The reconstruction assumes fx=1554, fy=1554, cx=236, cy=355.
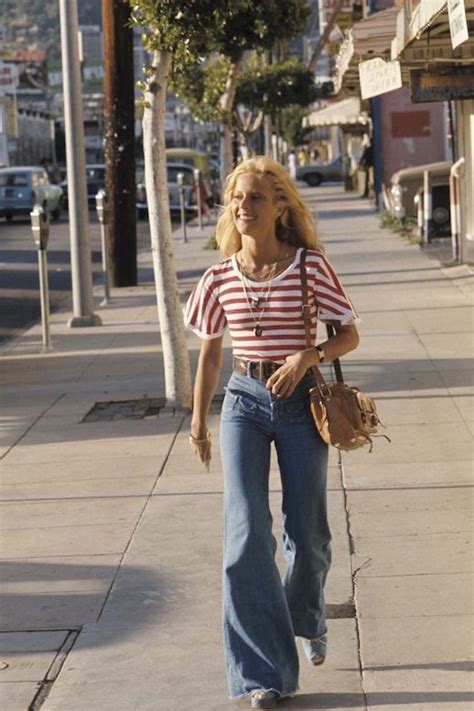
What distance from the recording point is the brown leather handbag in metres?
5.32

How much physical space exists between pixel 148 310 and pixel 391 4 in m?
19.6

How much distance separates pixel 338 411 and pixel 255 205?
30.8 inches

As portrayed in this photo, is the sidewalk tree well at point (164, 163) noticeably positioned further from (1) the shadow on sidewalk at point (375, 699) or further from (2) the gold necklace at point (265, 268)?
(1) the shadow on sidewalk at point (375, 699)

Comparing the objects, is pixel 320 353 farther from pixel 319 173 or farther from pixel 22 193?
pixel 319 173

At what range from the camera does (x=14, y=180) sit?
43.8 m

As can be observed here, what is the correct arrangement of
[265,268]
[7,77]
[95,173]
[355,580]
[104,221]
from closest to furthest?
[265,268], [355,580], [104,221], [95,173], [7,77]

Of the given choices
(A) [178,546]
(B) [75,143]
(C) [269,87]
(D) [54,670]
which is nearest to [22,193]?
(C) [269,87]

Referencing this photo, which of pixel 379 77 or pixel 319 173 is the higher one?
pixel 319 173

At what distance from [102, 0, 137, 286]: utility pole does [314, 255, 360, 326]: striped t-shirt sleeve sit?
15.5 meters

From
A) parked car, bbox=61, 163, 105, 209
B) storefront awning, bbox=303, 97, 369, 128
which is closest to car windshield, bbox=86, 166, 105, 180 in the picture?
parked car, bbox=61, 163, 105, 209

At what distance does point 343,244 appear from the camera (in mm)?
28203

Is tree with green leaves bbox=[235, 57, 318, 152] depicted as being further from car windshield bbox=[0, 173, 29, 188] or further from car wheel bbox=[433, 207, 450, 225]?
car wheel bbox=[433, 207, 450, 225]

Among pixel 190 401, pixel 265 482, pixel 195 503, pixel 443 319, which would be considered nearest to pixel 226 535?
pixel 265 482

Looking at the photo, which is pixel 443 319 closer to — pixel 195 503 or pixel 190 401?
pixel 190 401
